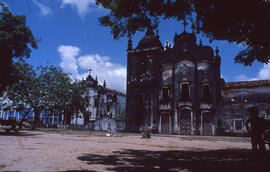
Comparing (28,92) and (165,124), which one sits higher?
(28,92)

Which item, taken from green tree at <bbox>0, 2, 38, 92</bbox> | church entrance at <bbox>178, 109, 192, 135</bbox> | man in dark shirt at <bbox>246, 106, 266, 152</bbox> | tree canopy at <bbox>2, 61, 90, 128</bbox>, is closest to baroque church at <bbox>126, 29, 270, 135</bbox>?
church entrance at <bbox>178, 109, 192, 135</bbox>

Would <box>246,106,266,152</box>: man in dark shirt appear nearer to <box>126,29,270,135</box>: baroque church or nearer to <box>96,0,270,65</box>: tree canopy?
<box>96,0,270,65</box>: tree canopy

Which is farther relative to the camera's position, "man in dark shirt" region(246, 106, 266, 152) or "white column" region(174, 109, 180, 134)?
"white column" region(174, 109, 180, 134)

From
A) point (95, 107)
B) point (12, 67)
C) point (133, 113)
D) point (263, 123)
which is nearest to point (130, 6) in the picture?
point (263, 123)

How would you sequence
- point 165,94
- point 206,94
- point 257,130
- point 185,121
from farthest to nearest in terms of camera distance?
1. point 165,94
2. point 185,121
3. point 206,94
4. point 257,130

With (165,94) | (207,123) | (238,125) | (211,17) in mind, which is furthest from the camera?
(165,94)

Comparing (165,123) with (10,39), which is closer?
(10,39)

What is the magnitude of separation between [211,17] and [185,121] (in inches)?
778

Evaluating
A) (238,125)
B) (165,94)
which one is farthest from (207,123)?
(165,94)

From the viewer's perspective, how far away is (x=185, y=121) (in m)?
25.8

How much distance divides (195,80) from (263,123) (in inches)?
858

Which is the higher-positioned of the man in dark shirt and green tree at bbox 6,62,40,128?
green tree at bbox 6,62,40,128

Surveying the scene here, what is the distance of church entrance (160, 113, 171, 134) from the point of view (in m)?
26.5

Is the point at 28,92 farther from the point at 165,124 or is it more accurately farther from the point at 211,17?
the point at 211,17
